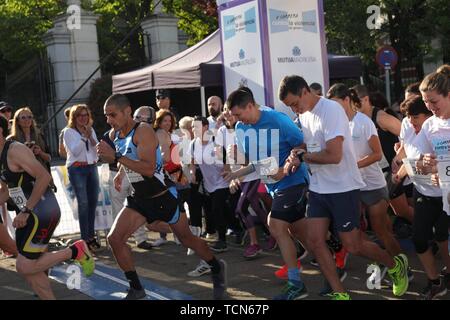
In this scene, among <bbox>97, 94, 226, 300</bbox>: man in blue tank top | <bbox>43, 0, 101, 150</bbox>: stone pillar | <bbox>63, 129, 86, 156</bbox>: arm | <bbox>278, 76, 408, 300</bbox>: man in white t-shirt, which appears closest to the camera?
<bbox>278, 76, 408, 300</bbox>: man in white t-shirt

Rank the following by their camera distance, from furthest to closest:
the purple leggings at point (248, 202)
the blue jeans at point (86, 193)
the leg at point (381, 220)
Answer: the blue jeans at point (86, 193)
the purple leggings at point (248, 202)
the leg at point (381, 220)

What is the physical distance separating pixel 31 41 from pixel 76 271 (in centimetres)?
2012

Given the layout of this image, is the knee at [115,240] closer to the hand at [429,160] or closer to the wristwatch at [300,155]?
the wristwatch at [300,155]

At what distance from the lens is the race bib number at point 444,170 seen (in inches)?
202

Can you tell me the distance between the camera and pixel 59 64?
21.7 metres

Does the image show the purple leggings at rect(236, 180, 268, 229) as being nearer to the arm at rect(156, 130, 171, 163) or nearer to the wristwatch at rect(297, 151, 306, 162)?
the arm at rect(156, 130, 171, 163)

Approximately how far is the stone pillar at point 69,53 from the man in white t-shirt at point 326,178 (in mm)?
16953

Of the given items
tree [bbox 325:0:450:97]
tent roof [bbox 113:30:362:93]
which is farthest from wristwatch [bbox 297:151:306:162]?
tree [bbox 325:0:450:97]

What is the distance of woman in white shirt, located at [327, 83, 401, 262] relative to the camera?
20.5 feet

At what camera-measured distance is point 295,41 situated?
27.7 feet

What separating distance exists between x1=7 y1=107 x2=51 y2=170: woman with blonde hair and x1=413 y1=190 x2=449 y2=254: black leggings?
181 inches

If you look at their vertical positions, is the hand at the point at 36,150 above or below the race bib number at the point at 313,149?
above

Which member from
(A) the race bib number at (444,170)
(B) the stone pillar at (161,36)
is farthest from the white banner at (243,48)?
(B) the stone pillar at (161,36)
